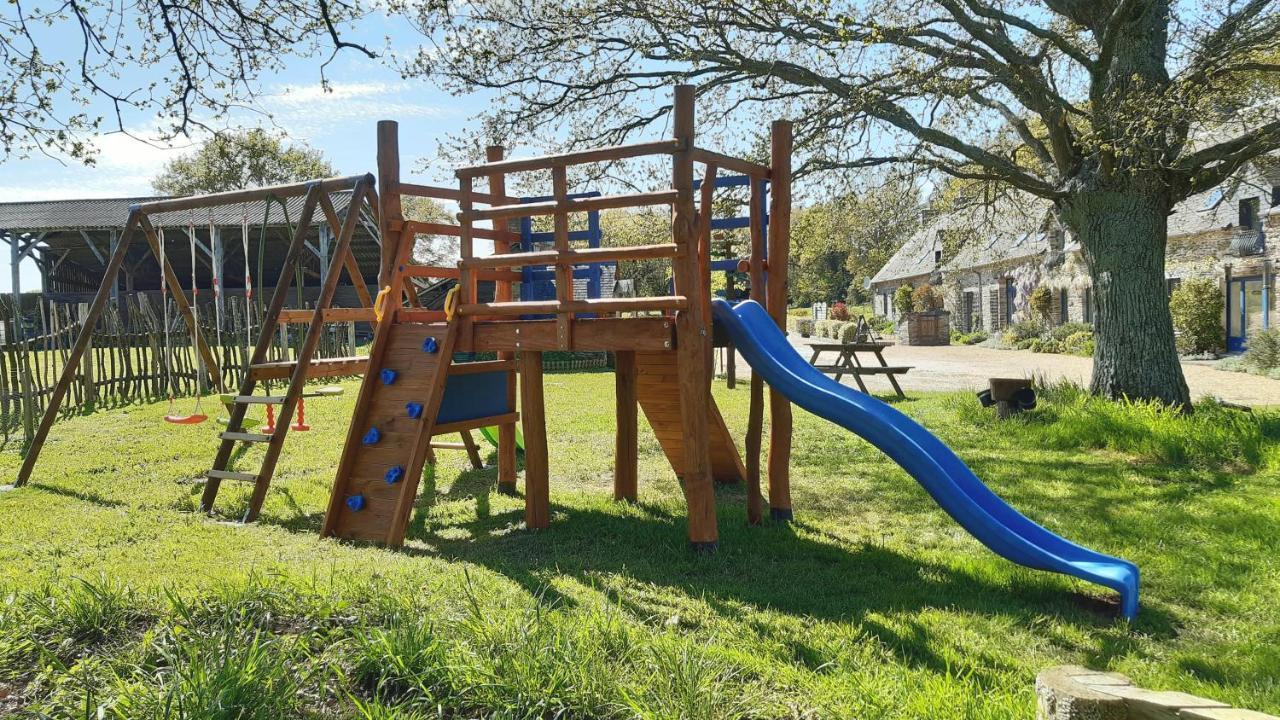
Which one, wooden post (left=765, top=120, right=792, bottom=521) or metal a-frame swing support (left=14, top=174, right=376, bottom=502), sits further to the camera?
metal a-frame swing support (left=14, top=174, right=376, bottom=502)

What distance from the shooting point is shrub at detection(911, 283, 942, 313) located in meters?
35.6

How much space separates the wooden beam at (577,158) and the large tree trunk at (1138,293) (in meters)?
7.11

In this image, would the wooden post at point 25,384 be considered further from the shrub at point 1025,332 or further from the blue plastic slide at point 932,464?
the shrub at point 1025,332

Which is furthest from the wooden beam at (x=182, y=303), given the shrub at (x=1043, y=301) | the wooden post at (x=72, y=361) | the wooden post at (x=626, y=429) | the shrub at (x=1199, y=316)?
the shrub at (x=1043, y=301)

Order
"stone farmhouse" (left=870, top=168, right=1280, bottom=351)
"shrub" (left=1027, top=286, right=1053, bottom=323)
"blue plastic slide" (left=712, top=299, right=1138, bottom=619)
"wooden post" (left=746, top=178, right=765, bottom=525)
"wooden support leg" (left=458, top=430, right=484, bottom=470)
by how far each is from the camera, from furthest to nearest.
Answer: "shrub" (left=1027, top=286, right=1053, bottom=323)
"stone farmhouse" (left=870, top=168, right=1280, bottom=351)
"wooden support leg" (left=458, top=430, right=484, bottom=470)
"wooden post" (left=746, top=178, right=765, bottom=525)
"blue plastic slide" (left=712, top=299, right=1138, bottom=619)

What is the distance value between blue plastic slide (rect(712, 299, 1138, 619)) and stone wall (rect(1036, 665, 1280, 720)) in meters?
2.10

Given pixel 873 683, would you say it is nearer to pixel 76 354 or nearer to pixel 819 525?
pixel 819 525

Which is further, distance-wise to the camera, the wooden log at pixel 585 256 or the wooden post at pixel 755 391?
the wooden post at pixel 755 391

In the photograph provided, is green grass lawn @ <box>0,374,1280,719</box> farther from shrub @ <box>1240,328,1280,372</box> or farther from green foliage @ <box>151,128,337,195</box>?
green foliage @ <box>151,128,337,195</box>

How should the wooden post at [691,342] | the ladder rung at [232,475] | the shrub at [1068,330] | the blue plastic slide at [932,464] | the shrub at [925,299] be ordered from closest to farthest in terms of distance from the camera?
1. the blue plastic slide at [932,464]
2. the wooden post at [691,342]
3. the ladder rung at [232,475]
4. the shrub at [1068,330]
5. the shrub at [925,299]

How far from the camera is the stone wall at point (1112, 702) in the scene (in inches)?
75.0

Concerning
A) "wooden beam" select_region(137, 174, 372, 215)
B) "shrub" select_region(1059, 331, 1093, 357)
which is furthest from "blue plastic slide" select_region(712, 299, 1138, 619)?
"shrub" select_region(1059, 331, 1093, 357)

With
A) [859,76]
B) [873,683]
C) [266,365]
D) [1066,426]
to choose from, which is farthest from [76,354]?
[1066,426]

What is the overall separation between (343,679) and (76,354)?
628 cm
